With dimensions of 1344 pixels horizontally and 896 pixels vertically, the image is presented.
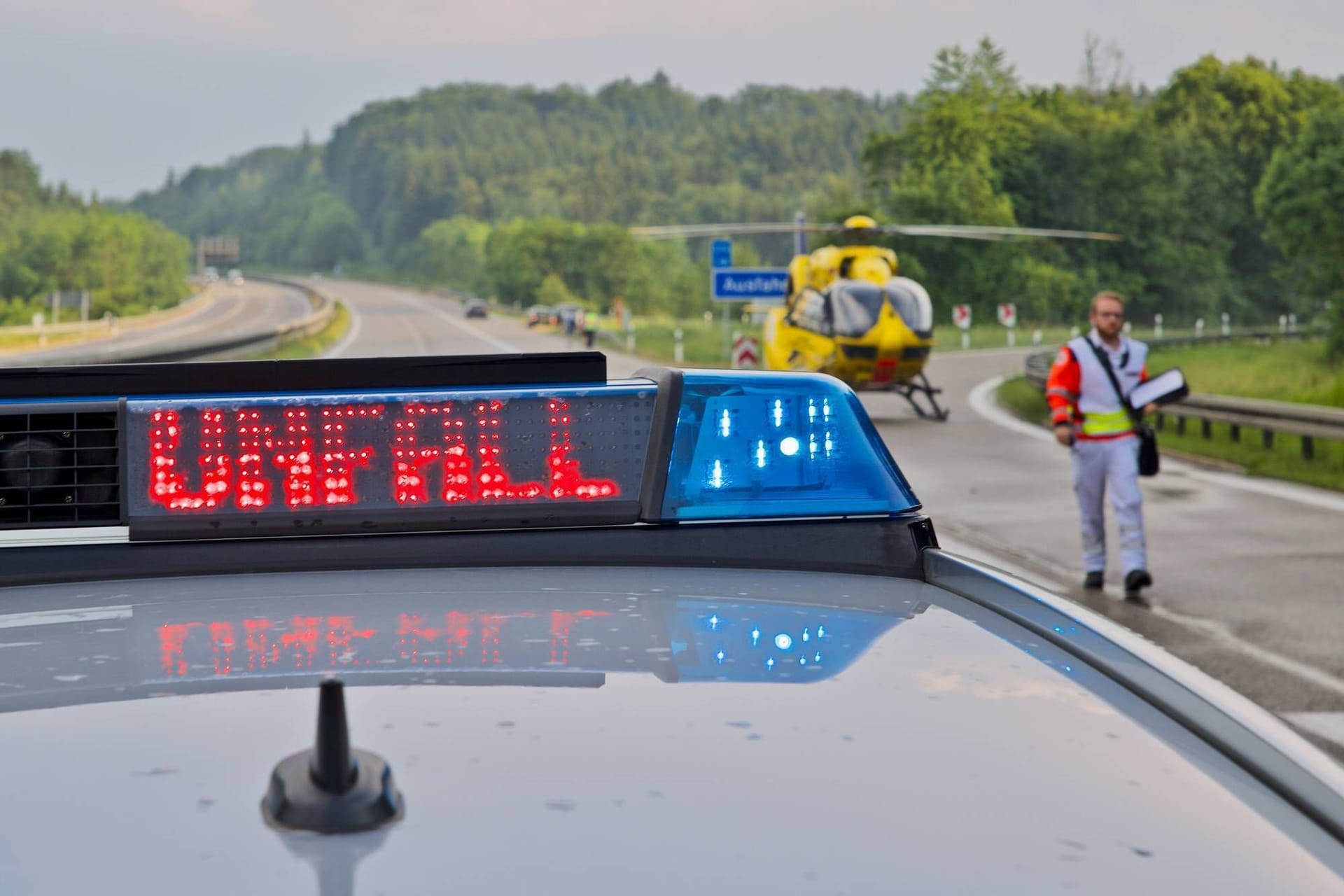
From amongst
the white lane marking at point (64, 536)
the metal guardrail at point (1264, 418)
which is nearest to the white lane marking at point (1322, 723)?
the white lane marking at point (64, 536)

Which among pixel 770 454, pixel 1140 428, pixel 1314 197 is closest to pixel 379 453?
pixel 770 454

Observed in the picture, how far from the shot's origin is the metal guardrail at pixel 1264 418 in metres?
18.6

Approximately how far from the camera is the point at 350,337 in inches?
3216

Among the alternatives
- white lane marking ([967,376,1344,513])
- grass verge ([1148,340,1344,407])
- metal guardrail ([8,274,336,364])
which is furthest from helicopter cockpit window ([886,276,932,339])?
metal guardrail ([8,274,336,364])

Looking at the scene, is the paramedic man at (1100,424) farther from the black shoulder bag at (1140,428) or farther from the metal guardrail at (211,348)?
the metal guardrail at (211,348)

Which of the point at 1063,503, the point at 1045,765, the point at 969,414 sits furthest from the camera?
the point at 969,414

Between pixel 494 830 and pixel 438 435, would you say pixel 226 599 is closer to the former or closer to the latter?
pixel 438 435

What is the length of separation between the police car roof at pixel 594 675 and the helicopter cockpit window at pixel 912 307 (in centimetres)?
2553

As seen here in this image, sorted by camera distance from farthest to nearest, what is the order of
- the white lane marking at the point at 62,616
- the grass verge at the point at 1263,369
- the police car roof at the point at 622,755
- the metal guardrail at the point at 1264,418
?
the grass verge at the point at 1263,369 < the metal guardrail at the point at 1264,418 < the white lane marking at the point at 62,616 < the police car roof at the point at 622,755

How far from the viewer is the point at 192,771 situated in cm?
159

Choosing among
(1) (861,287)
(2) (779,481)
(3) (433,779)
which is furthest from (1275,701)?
(1) (861,287)

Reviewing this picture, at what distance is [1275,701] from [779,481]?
5784 mm

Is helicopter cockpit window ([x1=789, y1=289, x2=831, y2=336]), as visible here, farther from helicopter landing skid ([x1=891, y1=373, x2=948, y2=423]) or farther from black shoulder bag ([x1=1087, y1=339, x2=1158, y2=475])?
black shoulder bag ([x1=1087, y1=339, x2=1158, y2=475])

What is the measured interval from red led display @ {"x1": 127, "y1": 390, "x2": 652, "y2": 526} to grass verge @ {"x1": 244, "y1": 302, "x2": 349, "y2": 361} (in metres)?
32.6
